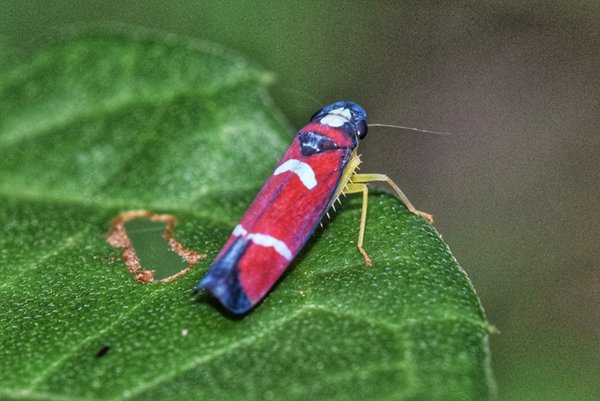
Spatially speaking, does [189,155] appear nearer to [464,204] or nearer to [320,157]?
[320,157]

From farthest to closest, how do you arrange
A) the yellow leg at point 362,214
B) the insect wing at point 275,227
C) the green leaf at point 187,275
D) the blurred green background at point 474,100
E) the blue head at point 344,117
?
the blurred green background at point 474,100 → the blue head at point 344,117 → the yellow leg at point 362,214 → the insect wing at point 275,227 → the green leaf at point 187,275

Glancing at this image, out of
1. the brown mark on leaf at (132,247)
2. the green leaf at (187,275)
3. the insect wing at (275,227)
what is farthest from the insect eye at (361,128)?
the brown mark on leaf at (132,247)

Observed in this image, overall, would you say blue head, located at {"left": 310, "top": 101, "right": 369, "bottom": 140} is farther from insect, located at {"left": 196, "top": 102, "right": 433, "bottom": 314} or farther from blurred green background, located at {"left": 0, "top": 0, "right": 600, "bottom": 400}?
blurred green background, located at {"left": 0, "top": 0, "right": 600, "bottom": 400}

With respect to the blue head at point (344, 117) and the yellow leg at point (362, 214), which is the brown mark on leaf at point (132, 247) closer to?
the yellow leg at point (362, 214)

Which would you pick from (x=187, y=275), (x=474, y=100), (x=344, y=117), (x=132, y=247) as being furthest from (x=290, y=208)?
(x=474, y=100)

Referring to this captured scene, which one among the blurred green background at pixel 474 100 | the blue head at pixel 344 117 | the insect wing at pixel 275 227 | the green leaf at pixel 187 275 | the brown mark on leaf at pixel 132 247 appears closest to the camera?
the green leaf at pixel 187 275

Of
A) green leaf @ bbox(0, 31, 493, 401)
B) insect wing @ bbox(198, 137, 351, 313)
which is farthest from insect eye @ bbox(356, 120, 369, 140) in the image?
green leaf @ bbox(0, 31, 493, 401)

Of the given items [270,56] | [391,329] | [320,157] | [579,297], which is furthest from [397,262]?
[270,56]
